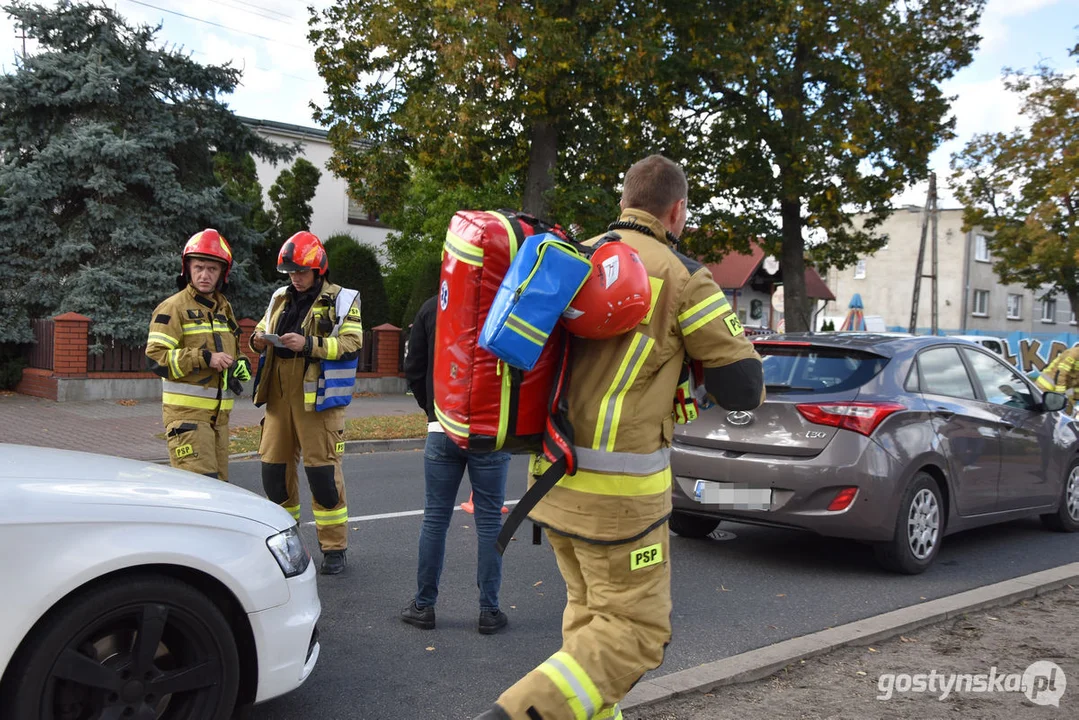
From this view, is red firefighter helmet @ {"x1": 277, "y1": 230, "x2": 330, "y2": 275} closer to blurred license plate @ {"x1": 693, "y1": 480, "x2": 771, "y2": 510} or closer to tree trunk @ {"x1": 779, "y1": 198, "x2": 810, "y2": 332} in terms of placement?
blurred license plate @ {"x1": 693, "y1": 480, "x2": 771, "y2": 510}

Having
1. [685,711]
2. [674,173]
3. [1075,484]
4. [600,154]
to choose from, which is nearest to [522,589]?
[685,711]

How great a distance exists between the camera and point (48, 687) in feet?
9.33

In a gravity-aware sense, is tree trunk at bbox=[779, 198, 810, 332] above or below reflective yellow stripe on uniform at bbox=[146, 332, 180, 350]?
above

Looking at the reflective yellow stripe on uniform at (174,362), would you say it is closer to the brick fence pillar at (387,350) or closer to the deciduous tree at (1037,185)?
the brick fence pillar at (387,350)

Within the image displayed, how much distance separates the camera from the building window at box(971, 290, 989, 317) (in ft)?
179

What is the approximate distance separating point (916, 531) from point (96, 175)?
52.6 ft

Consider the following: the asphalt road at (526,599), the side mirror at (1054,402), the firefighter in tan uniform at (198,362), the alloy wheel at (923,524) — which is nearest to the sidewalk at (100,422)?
the asphalt road at (526,599)

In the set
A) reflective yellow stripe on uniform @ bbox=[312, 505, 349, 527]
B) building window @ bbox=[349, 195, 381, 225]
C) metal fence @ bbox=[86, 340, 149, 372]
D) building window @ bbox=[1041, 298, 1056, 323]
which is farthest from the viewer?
building window @ bbox=[1041, 298, 1056, 323]

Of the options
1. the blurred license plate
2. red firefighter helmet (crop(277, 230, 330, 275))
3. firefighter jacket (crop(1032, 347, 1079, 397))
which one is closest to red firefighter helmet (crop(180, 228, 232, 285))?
red firefighter helmet (crop(277, 230, 330, 275))

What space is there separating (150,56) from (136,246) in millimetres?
3910

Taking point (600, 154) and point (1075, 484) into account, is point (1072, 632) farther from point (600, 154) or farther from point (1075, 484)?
point (600, 154)

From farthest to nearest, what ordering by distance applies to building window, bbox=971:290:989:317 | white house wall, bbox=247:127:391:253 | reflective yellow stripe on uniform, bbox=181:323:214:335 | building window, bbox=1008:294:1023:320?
1. building window, bbox=1008:294:1023:320
2. building window, bbox=971:290:989:317
3. white house wall, bbox=247:127:391:253
4. reflective yellow stripe on uniform, bbox=181:323:214:335

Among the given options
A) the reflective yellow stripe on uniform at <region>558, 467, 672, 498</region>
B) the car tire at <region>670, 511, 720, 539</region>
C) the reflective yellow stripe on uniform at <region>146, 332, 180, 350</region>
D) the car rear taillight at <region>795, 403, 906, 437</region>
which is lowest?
the car tire at <region>670, 511, 720, 539</region>

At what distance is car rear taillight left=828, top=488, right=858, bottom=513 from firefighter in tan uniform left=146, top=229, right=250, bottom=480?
3640mm
